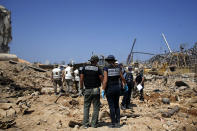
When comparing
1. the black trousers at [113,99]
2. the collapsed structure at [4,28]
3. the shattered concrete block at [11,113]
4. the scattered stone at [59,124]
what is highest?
the collapsed structure at [4,28]

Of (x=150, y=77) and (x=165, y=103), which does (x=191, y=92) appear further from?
(x=150, y=77)

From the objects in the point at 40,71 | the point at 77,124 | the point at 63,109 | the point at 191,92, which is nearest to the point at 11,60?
the point at 40,71

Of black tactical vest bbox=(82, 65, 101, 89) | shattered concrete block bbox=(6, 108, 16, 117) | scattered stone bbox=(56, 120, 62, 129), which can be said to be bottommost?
scattered stone bbox=(56, 120, 62, 129)

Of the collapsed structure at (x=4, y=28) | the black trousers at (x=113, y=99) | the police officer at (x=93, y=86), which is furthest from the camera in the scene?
the collapsed structure at (x=4, y=28)

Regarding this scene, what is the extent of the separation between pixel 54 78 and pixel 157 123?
6.14m

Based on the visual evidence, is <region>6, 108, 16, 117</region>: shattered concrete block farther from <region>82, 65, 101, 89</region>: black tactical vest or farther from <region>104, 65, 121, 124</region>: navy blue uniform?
<region>104, 65, 121, 124</region>: navy blue uniform

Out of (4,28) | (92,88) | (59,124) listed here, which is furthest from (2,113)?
(4,28)

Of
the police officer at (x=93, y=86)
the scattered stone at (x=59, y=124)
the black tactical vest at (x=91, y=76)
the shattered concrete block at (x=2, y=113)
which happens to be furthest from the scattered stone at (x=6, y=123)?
the black tactical vest at (x=91, y=76)

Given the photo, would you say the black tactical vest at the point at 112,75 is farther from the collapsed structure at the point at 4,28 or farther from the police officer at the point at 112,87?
the collapsed structure at the point at 4,28

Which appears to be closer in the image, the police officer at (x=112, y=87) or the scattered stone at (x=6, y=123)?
the police officer at (x=112, y=87)

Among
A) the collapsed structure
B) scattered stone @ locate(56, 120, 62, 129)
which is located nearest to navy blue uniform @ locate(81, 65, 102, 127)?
scattered stone @ locate(56, 120, 62, 129)

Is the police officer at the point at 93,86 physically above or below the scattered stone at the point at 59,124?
above

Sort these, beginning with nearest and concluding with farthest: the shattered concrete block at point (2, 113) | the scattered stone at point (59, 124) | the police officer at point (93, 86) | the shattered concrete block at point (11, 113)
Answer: the police officer at point (93, 86) < the scattered stone at point (59, 124) < the shattered concrete block at point (2, 113) < the shattered concrete block at point (11, 113)

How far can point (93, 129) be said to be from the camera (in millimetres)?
4203
